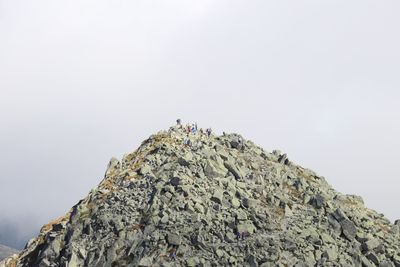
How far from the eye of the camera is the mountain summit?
4925 cm

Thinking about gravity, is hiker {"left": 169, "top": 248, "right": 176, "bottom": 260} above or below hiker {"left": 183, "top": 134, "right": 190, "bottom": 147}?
below

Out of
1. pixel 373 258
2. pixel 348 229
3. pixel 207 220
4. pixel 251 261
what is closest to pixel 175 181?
pixel 207 220

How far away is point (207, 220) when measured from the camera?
51.0 metres

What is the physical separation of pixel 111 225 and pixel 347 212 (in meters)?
25.5

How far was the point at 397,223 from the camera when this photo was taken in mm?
63750

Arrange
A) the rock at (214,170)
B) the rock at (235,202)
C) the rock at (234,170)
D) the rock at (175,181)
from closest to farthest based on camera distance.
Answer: the rock at (235,202)
the rock at (175,181)
the rock at (214,170)
the rock at (234,170)

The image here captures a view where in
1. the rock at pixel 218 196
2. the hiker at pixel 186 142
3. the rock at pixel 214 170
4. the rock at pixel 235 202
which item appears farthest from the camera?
the hiker at pixel 186 142

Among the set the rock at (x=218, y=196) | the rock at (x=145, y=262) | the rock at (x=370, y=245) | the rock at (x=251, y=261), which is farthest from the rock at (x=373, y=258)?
the rock at (x=145, y=262)

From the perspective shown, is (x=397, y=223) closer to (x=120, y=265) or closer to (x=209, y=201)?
(x=209, y=201)

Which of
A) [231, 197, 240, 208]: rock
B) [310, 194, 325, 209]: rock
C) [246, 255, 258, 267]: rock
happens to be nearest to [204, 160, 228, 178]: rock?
[231, 197, 240, 208]: rock

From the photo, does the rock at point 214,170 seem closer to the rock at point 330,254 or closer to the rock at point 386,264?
the rock at point 330,254

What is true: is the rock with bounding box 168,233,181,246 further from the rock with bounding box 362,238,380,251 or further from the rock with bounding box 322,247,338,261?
the rock with bounding box 362,238,380,251

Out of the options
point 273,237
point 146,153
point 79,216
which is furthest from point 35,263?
point 273,237

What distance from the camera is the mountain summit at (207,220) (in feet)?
162
